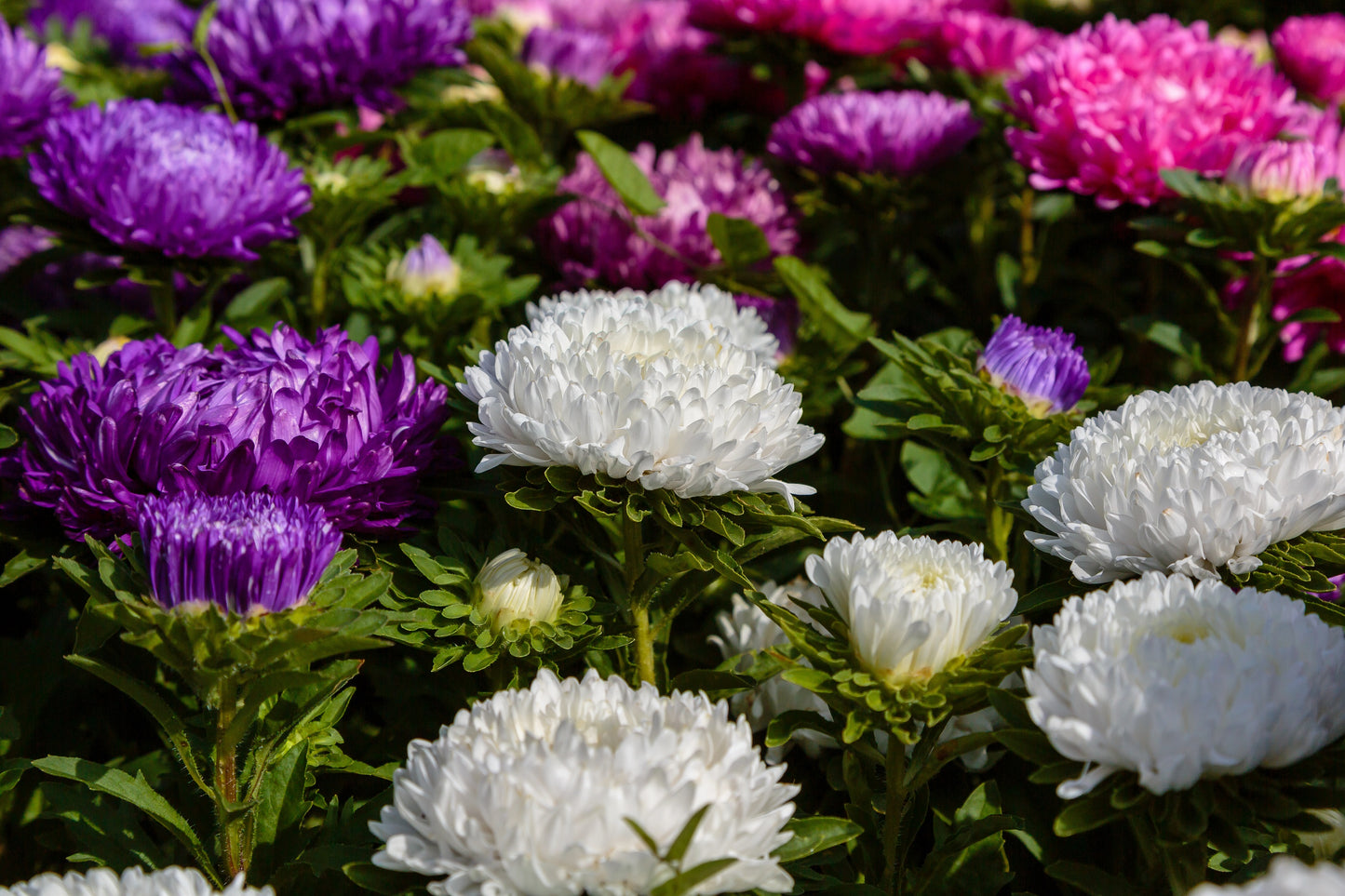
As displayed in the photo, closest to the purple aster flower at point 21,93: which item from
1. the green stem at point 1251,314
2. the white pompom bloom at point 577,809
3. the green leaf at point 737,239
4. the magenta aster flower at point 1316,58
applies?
the green leaf at point 737,239

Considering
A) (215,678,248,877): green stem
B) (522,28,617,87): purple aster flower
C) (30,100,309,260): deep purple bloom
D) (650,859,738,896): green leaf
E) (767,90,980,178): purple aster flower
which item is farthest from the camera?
(522,28,617,87): purple aster flower

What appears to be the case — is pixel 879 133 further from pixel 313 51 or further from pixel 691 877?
pixel 691 877

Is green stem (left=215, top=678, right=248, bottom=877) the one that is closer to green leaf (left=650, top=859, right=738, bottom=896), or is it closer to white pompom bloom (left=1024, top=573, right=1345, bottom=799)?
green leaf (left=650, top=859, right=738, bottom=896)

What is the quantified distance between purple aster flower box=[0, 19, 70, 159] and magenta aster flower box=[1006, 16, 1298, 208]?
1599 mm

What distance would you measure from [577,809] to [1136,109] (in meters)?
1.47

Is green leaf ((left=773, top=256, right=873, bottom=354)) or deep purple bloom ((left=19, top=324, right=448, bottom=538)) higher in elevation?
deep purple bloom ((left=19, top=324, right=448, bottom=538))

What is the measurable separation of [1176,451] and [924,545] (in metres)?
0.26

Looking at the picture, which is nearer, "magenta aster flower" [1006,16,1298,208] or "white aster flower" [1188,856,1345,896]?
"white aster flower" [1188,856,1345,896]

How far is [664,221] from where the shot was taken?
2.03m

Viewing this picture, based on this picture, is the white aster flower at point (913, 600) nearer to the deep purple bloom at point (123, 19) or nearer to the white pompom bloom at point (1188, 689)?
the white pompom bloom at point (1188, 689)

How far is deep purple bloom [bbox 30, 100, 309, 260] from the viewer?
5.32 feet

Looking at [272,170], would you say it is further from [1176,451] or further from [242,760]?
[1176,451]

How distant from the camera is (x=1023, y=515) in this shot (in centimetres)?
131

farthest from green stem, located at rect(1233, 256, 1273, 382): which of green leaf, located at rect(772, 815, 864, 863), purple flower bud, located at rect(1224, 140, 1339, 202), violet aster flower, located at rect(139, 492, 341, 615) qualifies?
violet aster flower, located at rect(139, 492, 341, 615)
